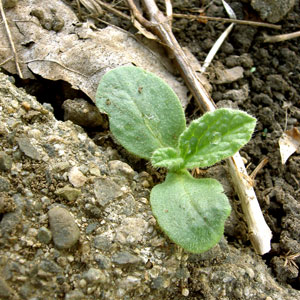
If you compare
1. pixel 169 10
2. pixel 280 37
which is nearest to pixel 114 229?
pixel 169 10

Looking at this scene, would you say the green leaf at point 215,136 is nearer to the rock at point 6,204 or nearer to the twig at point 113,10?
the rock at point 6,204

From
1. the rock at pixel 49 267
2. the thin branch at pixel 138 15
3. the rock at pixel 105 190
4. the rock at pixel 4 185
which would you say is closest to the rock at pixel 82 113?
the rock at pixel 105 190

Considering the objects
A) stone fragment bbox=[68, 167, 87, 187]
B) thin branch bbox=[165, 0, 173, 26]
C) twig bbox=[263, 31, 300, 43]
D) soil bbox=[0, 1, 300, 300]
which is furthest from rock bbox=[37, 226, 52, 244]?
twig bbox=[263, 31, 300, 43]

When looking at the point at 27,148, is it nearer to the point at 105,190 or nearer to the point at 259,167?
the point at 105,190

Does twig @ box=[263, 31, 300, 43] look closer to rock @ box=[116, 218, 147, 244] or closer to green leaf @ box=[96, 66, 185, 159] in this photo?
green leaf @ box=[96, 66, 185, 159]

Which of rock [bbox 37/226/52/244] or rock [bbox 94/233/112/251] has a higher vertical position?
rock [bbox 37/226/52/244]

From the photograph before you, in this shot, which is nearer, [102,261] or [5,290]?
[5,290]
